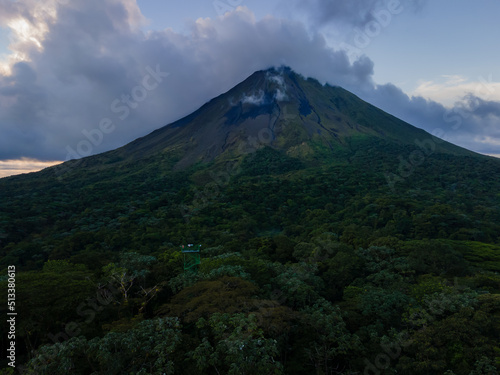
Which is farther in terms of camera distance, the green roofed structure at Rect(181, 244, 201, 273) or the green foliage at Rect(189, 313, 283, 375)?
the green roofed structure at Rect(181, 244, 201, 273)

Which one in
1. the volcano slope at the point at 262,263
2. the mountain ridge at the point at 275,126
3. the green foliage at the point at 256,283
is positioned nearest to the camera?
the green foliage at the point at 256,283

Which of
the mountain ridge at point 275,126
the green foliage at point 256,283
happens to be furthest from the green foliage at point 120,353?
the mountain ridge at point 275,126

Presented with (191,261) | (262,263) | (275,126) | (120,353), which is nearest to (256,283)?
(262,263)

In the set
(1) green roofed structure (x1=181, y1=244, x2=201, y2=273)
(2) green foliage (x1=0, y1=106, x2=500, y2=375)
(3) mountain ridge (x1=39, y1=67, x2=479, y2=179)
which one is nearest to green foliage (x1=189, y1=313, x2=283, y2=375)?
(2) green foliage (x1=0, y1=106, x2=500, y2=375)

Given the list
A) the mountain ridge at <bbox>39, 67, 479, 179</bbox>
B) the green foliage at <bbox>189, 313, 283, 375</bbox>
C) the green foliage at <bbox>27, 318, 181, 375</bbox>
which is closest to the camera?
the green foliage at <bbox>27, 318, 181, 375</bbox>

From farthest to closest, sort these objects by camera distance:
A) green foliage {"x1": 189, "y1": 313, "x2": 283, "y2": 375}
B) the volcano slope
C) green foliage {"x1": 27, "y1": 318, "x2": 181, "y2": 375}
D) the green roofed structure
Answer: the green roofed structure → the volcano slope → green foliage {"x1": 189, "y1": 313, "x2": 283, "y2": 375} → green foliage {"x1": 27, "y1": 318, "x2": 181, "y2": 375}

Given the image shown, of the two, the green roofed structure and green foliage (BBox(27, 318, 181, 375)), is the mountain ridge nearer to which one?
the green roofed structure

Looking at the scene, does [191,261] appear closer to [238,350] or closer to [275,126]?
[238,350]

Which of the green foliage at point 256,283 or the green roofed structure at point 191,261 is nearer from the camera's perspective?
the green foliage at point 256,283

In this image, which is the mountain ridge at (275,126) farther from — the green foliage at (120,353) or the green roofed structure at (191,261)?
the green foliage at (120,353)

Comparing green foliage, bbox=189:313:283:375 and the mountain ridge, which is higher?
the mountain ridge

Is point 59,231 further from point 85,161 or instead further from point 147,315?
point 85,161
